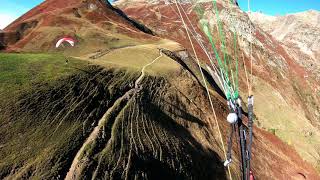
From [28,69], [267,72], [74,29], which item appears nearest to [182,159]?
[28,69]

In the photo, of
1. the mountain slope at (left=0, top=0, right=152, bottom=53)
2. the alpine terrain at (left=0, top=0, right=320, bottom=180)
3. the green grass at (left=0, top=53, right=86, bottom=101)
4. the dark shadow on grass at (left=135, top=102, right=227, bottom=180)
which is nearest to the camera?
the alpine terrain at (left=0, top=0, right=320, bottom=180)

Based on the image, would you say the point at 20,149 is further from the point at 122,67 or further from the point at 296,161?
the point at 296,161

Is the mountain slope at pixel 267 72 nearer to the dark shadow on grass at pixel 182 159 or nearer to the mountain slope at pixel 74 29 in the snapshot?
the mountain slope at pixel 74 29

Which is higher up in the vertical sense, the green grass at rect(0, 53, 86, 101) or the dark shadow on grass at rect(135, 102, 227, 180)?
the green grass at rect(0, 53, 86, 101)

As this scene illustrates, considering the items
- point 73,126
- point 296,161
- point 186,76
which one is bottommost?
point 296,161

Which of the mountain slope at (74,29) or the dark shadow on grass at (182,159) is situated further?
the mountain slope at (74,29)

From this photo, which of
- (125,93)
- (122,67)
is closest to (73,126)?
(125,93)

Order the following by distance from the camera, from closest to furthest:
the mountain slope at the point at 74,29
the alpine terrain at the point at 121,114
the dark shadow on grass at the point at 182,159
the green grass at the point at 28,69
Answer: the alpine terrain at the point at 121,114, the green grass at the point at 28,69, the dark shadow on grass at the point at 182,159, the mountain slope at the point at 74,29

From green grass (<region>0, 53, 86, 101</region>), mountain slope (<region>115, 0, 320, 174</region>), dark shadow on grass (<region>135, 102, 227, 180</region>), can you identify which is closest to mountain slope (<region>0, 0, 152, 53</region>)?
mountain slope (<region>115, 0, 320, 174</region>)

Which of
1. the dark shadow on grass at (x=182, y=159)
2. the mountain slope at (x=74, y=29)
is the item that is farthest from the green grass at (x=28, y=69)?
the mountain slope at (x=74, y=29)

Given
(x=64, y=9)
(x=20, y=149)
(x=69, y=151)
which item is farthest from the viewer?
(x=64, y=9)

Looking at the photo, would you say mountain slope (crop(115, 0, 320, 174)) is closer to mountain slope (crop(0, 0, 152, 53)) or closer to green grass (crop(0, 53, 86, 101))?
mountain slope (crop(0, 0, 152, 53))
